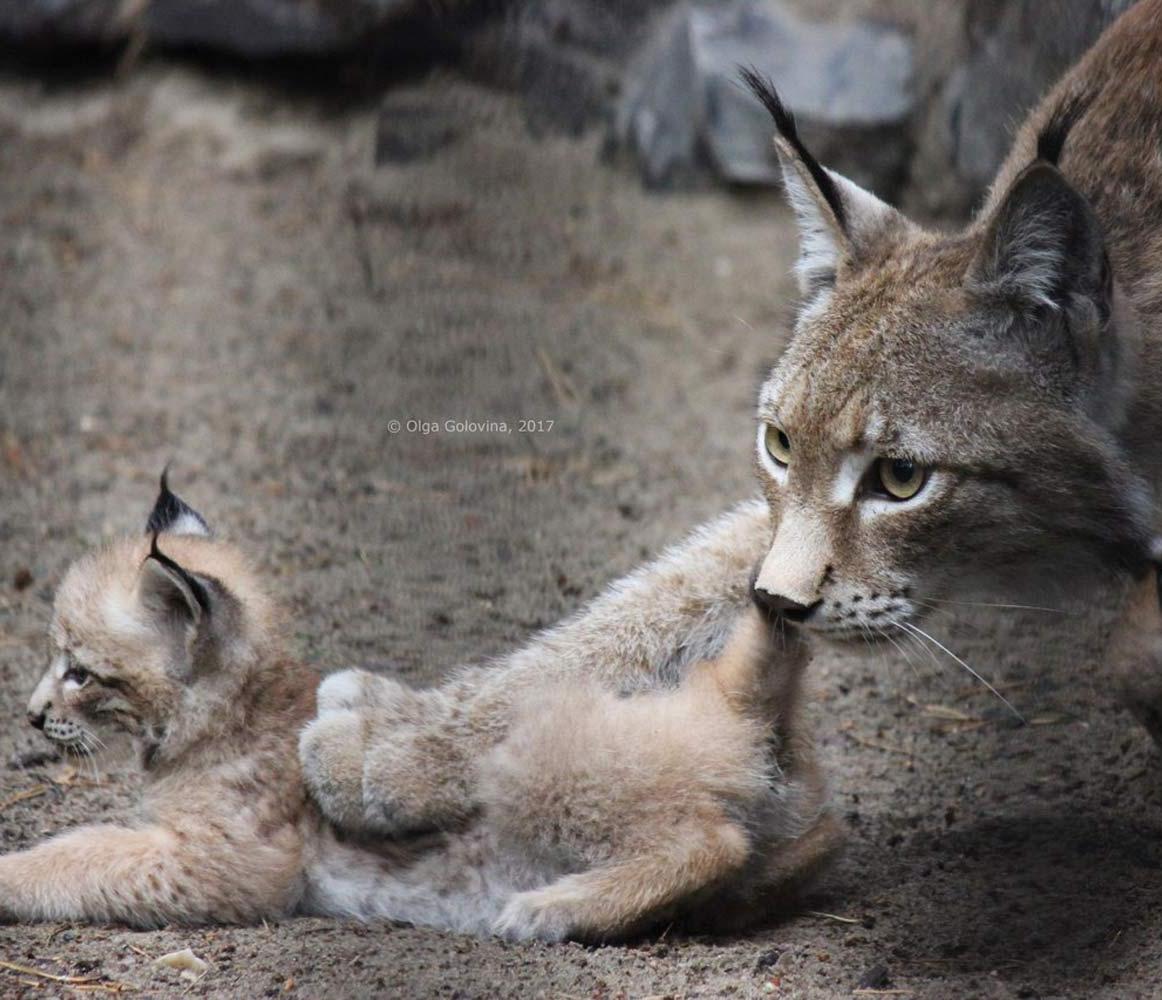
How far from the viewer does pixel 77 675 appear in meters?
3.23

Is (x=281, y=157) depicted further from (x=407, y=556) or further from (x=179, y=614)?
(x=179, y=614)

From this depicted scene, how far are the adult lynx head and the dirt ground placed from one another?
0.93 feet

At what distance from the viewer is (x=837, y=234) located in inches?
125

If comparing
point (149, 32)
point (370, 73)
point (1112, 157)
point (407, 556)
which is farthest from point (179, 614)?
point (149, 32)

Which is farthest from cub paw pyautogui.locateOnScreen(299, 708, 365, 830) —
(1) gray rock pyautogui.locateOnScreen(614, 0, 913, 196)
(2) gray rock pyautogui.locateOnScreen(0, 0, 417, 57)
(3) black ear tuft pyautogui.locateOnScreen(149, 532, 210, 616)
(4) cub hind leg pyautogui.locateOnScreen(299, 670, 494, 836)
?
(1) gray rock pyautogui.locateOnScreen(614, 0, 913, 196)

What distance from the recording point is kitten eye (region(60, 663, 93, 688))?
322 cm

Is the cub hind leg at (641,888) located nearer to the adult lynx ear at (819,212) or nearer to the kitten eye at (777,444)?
the kitten eye at (777,444)

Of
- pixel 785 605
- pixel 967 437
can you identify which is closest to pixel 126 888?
pixel 785 605

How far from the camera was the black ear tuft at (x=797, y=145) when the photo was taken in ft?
10.1

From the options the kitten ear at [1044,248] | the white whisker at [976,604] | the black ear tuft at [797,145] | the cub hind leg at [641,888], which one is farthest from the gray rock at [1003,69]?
the cub hind leg at [641,888]

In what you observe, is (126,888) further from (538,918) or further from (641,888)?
(641,888)

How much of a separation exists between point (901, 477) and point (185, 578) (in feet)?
4.60

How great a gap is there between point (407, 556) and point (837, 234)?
1456 millimetres

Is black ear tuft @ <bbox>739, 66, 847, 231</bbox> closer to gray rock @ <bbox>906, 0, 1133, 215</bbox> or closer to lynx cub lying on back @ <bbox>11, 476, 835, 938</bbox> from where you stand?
lynx cub lying on back @ <bbox>11, 476, 835, 938</bbox>
